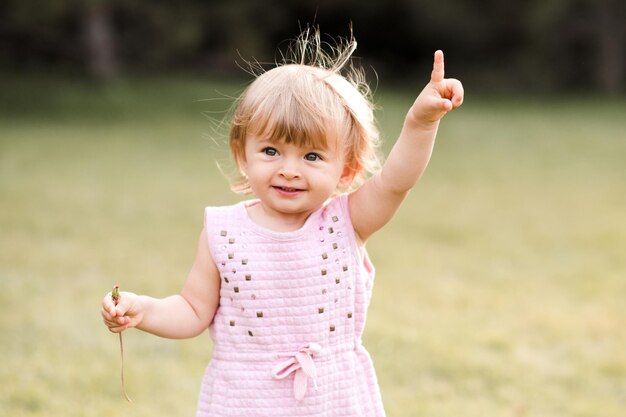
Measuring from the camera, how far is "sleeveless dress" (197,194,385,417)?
196cm

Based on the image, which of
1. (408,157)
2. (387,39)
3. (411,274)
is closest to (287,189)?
(408,157)

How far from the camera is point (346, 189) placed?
222 centimetres

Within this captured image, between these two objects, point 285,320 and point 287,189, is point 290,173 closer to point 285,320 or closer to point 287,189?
point 287,189

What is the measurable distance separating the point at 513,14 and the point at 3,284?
15331 mm

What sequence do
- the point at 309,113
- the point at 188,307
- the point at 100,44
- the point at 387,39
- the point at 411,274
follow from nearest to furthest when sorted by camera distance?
the point at 309,113
the point at 188,307
the point at 411,274
the point at 100,44
the point at 387,39

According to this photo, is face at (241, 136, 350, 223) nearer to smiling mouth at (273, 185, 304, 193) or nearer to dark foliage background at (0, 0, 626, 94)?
smiling mouth at (273, 185, 304, 193)

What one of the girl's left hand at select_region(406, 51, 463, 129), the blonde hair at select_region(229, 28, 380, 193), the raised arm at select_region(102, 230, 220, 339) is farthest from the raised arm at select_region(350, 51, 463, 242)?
the raised arm at select_region(102, 230, 220, 339)

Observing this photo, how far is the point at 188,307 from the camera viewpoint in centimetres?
207

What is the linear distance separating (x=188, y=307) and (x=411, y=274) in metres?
3.18

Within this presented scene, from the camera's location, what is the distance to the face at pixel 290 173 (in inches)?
76.9

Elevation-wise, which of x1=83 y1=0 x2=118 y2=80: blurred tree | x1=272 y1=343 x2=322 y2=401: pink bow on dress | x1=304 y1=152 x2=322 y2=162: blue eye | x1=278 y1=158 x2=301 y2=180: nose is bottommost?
x1=272 y1=343 x2=322 y2=401: pink bow on dress

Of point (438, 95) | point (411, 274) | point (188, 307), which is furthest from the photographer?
point (411, 274)

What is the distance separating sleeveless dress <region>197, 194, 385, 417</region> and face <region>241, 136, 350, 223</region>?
7cm

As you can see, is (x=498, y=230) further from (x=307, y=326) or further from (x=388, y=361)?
(x=307, y=326)
